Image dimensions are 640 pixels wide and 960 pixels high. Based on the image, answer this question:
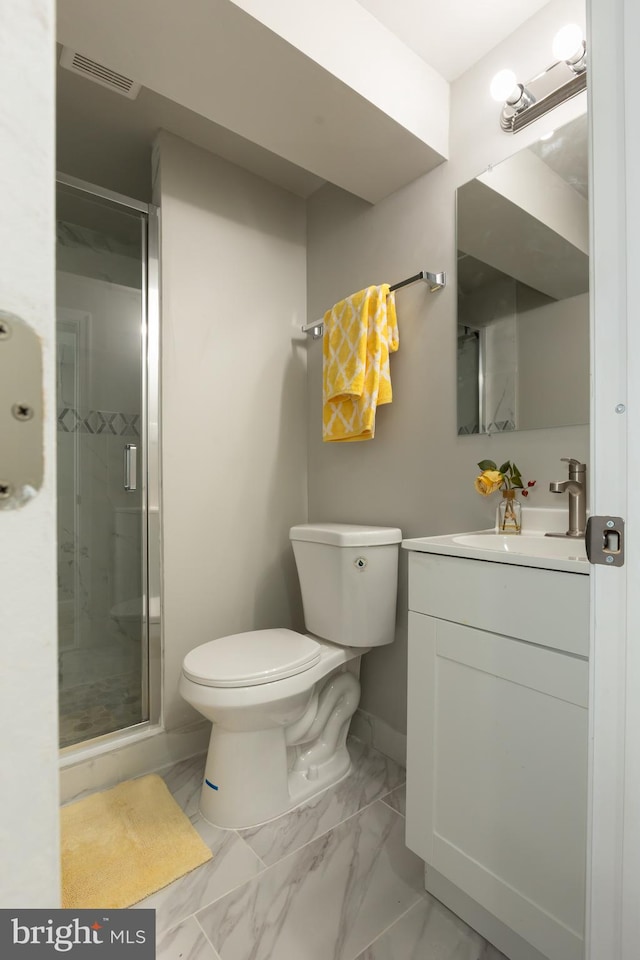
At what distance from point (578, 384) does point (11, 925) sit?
135cm

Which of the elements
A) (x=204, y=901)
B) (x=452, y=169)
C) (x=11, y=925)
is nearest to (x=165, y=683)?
(x=204, y=901)

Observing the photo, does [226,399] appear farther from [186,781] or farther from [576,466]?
[186,781]

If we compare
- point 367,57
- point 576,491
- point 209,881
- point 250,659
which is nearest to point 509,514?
point 576,491

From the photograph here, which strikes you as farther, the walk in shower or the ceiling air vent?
the walk in shower

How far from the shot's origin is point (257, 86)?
1.27 m

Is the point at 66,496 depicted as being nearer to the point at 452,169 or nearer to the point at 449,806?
the point at 449,806

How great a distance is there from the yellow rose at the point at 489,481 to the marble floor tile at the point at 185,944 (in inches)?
47.4

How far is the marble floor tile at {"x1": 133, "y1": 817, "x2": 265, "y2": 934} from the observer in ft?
3.59

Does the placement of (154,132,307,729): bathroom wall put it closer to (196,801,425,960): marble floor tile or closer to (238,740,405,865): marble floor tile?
(238,740,405,865): marble floor tile

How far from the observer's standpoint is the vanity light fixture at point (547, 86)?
1189 millimetres

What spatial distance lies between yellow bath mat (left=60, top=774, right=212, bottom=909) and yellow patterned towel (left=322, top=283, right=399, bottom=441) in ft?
4.18

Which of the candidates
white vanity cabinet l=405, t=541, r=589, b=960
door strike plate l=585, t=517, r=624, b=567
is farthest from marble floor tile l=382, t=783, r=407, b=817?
door strike plate l=585, t=517, r=624, b=567

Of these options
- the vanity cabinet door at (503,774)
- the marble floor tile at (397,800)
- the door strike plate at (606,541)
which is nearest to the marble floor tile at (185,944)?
the vanity cabinet door at (503,774)

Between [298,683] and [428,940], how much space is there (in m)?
0.60
